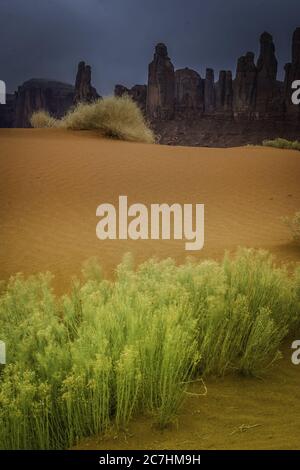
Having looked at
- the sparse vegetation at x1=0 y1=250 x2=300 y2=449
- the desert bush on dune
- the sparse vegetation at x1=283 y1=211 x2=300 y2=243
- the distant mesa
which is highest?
the distant mesa

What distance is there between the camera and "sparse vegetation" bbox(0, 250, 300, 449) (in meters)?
2.75

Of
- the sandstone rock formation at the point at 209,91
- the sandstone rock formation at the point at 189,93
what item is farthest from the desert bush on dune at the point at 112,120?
the sandstone rock formation at the point at 209,91

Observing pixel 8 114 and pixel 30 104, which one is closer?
pixel 30 104

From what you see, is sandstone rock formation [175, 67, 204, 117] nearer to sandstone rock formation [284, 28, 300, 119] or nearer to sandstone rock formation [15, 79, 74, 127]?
sandstone rock formation [284, 28, 300, 119]

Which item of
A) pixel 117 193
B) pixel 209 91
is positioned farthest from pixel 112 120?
pixel 209 91

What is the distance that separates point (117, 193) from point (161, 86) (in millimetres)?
87941

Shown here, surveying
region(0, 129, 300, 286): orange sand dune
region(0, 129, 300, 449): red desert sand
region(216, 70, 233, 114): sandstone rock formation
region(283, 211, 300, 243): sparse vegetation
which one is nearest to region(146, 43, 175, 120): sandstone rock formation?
region(216, 70, 233, 114): sandstone rock formation

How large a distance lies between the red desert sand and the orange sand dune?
0.08 feet

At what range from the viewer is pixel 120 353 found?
3.13 m

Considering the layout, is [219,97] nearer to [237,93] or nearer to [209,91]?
[237,93]

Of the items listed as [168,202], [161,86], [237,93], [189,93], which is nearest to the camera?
[168,202]

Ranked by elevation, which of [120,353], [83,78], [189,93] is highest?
[83,78]

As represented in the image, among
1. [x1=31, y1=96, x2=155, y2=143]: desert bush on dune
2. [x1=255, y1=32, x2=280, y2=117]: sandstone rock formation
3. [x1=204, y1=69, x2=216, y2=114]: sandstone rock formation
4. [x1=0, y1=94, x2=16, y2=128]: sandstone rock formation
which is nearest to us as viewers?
[x1=31, y1=96, x2=155, y2=143]: desert bush on dune
